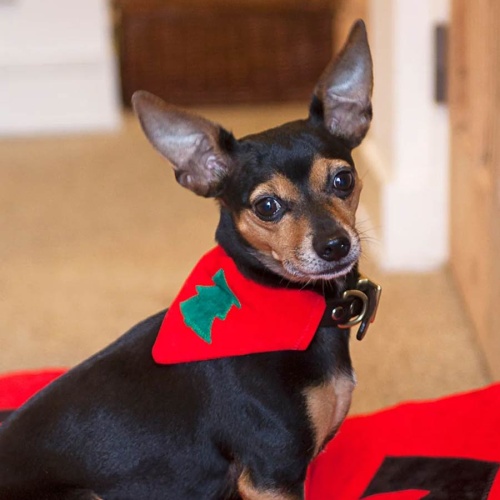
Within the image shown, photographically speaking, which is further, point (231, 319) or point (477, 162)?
point (477, 162)

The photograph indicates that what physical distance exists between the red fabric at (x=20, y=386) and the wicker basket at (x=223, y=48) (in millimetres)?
4046

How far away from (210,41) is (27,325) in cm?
345

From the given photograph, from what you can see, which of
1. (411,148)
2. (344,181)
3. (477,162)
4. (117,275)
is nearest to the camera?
(344,181)

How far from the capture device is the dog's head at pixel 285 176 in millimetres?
1648

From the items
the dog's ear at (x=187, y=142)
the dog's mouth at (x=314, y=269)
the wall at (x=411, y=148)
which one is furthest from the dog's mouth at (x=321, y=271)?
the wall at (x=411, y=148)

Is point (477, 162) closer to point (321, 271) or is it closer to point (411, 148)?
point (411, 148)

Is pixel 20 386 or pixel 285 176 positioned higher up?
Answer: pixel 285 176

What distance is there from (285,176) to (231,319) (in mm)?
288

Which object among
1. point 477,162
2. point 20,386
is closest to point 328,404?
point 20,386

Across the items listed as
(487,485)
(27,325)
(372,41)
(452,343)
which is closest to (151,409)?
(487,485)

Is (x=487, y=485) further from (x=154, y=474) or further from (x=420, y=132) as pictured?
(x=420, y=132)

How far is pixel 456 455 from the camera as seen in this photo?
6.46ft

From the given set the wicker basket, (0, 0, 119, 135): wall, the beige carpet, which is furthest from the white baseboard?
the beige carpet

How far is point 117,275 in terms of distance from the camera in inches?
136
